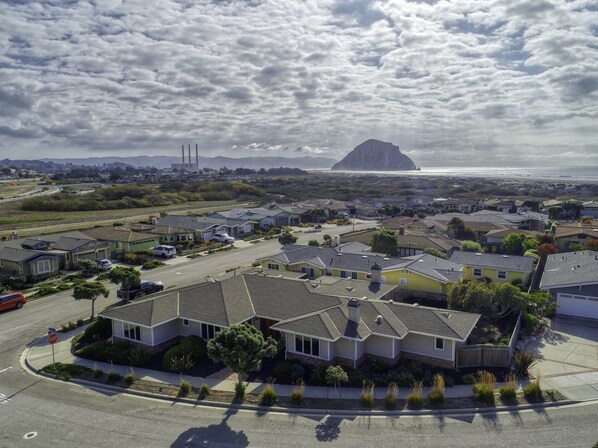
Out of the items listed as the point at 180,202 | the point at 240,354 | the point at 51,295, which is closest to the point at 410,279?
the point at 240,354

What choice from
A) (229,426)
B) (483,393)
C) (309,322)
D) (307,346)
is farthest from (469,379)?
(229,426)

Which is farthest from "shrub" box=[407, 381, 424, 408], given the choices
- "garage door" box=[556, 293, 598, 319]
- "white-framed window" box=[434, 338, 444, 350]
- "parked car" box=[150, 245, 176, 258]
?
"parked car" box=[150, 245, 176, 258]

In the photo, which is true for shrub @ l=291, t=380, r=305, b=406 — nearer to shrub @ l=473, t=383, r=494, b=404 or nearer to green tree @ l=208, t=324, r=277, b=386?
green tree @ l=208, t=324, r=277, b=386

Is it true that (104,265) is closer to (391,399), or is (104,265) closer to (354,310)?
(354,310)

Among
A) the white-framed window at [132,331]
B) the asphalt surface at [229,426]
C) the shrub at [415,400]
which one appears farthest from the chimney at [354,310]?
the white-framed window at [132,331]

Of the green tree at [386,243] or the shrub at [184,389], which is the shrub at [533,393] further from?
the green tree at [386,243]

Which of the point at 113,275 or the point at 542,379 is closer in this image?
the point at 542,379

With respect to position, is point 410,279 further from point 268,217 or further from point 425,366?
point 268,217
